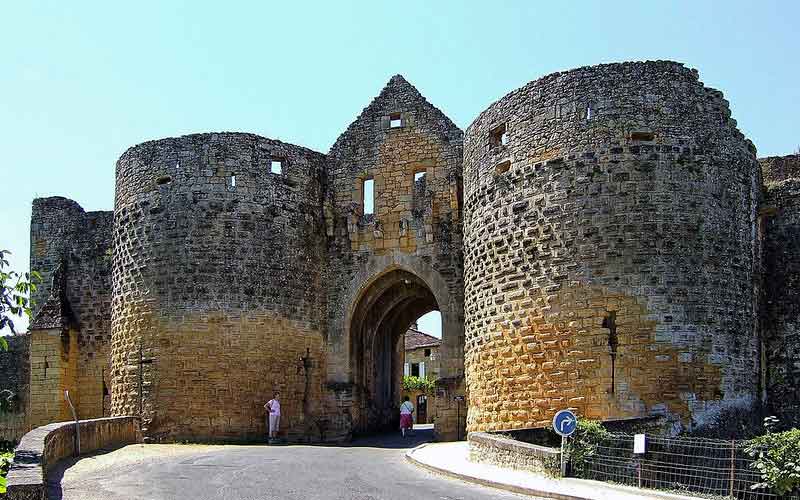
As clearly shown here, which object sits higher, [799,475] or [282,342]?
[282,342]

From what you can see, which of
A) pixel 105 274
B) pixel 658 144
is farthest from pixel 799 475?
pixel 105 274

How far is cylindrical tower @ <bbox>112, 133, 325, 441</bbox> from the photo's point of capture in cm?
2078

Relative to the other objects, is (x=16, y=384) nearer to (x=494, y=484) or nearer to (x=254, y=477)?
(x=254, y=477)

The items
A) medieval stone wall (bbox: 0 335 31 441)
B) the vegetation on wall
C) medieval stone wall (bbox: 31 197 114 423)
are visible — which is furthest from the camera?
medieval stone wall (bbox: 0 335 31 441)

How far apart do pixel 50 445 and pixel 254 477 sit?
11.0ft

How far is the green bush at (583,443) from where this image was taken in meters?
12.0

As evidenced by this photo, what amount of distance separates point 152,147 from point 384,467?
11222 millimetres

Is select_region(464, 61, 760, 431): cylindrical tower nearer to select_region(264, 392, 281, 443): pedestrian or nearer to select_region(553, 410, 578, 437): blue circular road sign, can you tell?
select_region(553, 410, 578, 437): blue circular road sign

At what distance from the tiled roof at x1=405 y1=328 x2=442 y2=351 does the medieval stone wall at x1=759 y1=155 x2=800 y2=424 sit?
26.3 m

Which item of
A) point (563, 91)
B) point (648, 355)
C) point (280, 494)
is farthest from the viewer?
point (563, 91)

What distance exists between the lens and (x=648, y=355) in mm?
15578

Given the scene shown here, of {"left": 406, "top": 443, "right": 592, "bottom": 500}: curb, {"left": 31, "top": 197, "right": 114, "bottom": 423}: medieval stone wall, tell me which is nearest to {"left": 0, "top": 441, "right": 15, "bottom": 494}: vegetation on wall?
{"left": 31, "top": 197, "right": 114, "bottom": 423}: medieval stone wall

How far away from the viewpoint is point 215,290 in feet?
69.1

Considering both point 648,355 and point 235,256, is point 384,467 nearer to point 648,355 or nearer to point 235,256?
point 648,355
